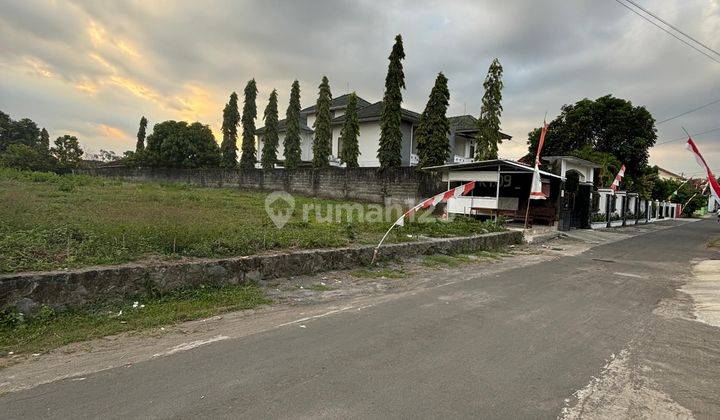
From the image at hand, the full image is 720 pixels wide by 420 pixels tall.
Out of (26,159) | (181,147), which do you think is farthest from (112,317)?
(26,159)

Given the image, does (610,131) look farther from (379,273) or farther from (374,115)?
(379,273)

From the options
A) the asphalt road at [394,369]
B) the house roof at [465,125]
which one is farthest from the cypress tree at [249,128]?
the asphalt road at [394,369]

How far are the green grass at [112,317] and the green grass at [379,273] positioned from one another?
246cm

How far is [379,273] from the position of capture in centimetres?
823

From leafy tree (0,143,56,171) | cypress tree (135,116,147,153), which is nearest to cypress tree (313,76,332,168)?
leafy tree (0,143,56,171)

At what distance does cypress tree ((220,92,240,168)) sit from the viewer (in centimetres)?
3753

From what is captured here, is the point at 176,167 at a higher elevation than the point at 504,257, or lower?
higher

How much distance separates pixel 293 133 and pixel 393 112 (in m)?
10.5

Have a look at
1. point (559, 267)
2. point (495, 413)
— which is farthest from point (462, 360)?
point (559, 267)

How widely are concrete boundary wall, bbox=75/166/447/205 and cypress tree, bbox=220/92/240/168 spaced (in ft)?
15.8

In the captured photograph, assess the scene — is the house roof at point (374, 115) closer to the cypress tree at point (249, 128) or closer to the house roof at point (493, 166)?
the cypress tree at point (249, 128)

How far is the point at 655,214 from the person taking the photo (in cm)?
4234

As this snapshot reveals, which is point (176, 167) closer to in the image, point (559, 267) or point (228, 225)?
point (228, 225)

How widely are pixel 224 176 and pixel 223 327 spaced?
28016mm
